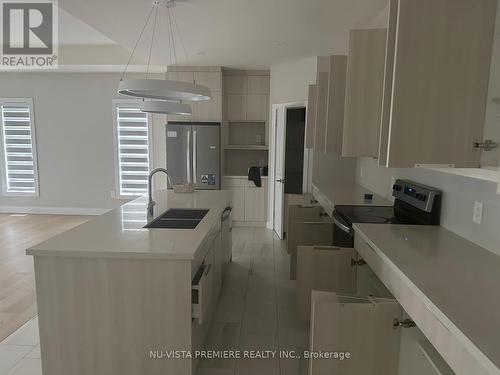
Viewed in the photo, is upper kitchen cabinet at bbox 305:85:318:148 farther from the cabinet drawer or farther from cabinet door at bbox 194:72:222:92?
cabinet door at bbox 194:72:222:92

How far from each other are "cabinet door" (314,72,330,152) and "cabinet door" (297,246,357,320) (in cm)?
161

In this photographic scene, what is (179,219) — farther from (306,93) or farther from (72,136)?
(72,136)

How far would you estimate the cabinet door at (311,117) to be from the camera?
4.16m

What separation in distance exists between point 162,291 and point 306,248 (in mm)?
1080

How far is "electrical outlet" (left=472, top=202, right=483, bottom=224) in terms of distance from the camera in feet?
5.86

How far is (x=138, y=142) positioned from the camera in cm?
618

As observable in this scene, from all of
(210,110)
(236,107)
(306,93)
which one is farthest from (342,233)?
(236,107)

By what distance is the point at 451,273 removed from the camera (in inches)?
57.4

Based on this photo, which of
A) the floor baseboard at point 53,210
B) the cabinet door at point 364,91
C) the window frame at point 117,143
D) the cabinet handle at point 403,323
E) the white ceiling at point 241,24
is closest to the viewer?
the cabinet handle at point 403,323

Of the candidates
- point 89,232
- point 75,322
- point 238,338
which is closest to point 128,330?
point 75,322

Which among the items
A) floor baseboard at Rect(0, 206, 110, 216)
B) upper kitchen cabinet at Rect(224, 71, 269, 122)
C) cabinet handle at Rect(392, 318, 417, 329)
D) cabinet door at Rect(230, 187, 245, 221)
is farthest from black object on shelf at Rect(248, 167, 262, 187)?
cabinet handle at Rect(392, 318, 417, 329)

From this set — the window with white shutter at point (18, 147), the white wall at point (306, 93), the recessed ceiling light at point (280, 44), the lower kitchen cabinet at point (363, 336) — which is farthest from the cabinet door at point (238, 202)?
the lower kitchen cabinet at point (363, 336)

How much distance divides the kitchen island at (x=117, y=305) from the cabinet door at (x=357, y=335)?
2.20 feet

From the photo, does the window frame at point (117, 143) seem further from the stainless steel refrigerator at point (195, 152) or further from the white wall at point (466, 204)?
the white wall at point (466, 204)
